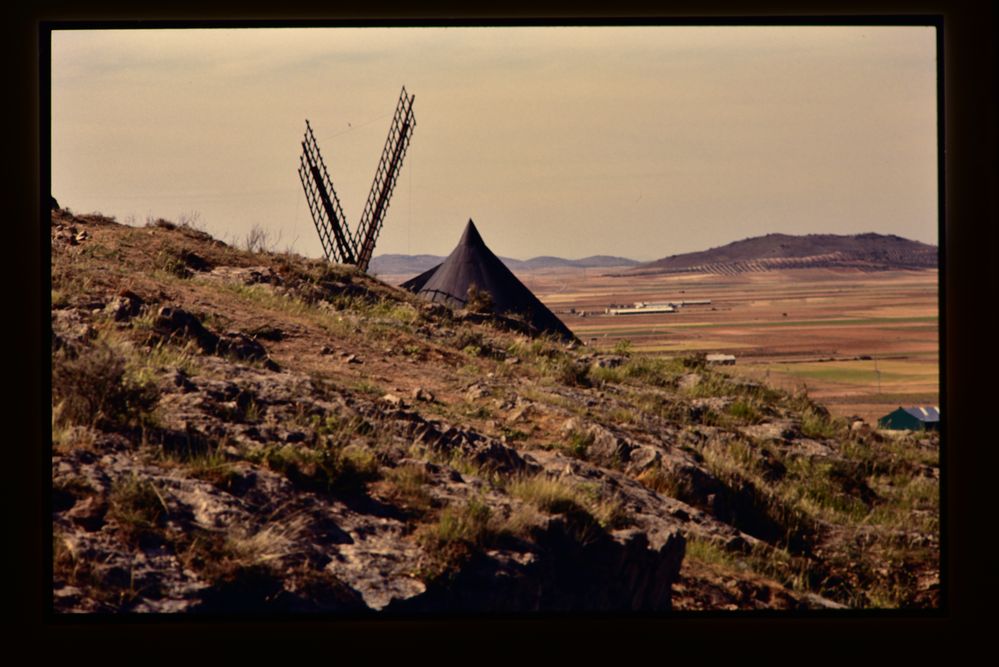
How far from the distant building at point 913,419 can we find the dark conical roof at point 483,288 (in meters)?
3.53

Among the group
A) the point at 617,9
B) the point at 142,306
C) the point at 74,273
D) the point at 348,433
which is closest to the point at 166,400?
the point at 348,433

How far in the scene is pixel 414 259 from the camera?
8.60 meters

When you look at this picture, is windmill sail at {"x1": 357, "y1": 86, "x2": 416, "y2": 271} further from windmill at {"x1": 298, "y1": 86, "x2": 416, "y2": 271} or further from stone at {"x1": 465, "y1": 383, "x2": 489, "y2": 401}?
stone at {"x1": 465, "y1": 383, "x2": 489, "y2": 401}

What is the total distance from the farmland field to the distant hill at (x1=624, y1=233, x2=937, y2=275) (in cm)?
8

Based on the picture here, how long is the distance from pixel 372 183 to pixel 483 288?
4.46 m

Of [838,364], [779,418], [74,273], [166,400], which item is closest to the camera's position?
[166,400]

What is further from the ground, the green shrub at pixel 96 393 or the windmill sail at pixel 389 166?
the windmill sail at pixel 389 166

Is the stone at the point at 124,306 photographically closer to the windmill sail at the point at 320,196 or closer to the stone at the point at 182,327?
the stone at the point at 182,327

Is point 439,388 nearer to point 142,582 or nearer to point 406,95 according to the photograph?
point 406,95

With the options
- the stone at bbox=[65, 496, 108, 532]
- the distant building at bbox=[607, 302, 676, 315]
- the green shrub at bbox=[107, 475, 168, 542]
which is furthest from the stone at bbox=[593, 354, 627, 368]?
the stone at bbox=[65, 496, 108, 532]

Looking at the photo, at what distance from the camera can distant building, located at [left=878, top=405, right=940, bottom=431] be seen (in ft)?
21.1

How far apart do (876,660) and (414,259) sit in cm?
476

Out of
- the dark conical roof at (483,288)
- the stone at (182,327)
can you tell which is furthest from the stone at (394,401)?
the dark conical roof at (483,288)

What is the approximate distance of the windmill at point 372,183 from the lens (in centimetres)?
713
